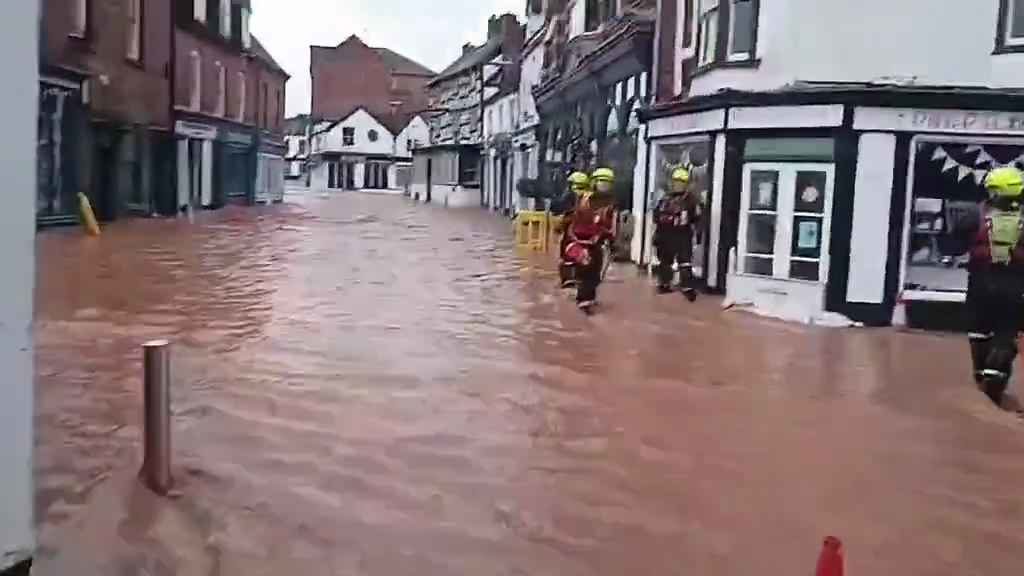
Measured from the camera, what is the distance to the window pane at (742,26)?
1538 cm

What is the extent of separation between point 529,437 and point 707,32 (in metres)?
10.6

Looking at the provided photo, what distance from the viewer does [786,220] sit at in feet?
47.7

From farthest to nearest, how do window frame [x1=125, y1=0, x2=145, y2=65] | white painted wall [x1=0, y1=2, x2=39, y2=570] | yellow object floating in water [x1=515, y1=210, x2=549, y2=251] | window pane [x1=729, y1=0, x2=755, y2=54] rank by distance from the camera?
window frame [x1=125, y1=0, x2=145, y2=65]
yellow object floating in water [x1=515, y1=210, x2=549, y2=251]
window pane [x1=729, y1=0, x2=755, y2=54]
white painted wall [x1=0, y1=2, x2=39, y2=570]

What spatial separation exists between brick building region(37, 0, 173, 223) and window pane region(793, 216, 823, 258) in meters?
16.0

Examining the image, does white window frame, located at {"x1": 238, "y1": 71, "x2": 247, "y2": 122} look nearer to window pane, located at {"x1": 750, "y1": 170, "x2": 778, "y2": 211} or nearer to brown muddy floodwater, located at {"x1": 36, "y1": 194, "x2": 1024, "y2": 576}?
brown muddy floodwater, located at {"x1": 36, "y1": 194, "x2": 1024, "y2": 576}

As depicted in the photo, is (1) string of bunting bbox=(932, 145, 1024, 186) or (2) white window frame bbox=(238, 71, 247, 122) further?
(2) white window frame bbox=(238, 71, 247, 122)

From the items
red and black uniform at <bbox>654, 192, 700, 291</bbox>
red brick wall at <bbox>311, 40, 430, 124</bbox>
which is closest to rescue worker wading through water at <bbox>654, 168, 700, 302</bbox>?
red and black uniform at <bbox>654, 192, 700, 291</bbox>

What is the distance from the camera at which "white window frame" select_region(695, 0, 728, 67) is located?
16.2 m

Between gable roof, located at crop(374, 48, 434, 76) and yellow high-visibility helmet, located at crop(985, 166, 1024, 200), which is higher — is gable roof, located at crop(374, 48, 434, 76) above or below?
above

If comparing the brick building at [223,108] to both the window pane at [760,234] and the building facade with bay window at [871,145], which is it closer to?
the window pane at [760,234]

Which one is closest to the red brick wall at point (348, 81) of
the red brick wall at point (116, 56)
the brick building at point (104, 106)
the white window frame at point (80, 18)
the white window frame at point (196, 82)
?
the white window frame at point (196, 82)

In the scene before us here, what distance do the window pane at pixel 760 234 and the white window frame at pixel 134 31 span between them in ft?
73.2

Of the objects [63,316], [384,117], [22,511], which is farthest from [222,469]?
[384,117]

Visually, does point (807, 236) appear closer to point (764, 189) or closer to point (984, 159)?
point (764, 189)
